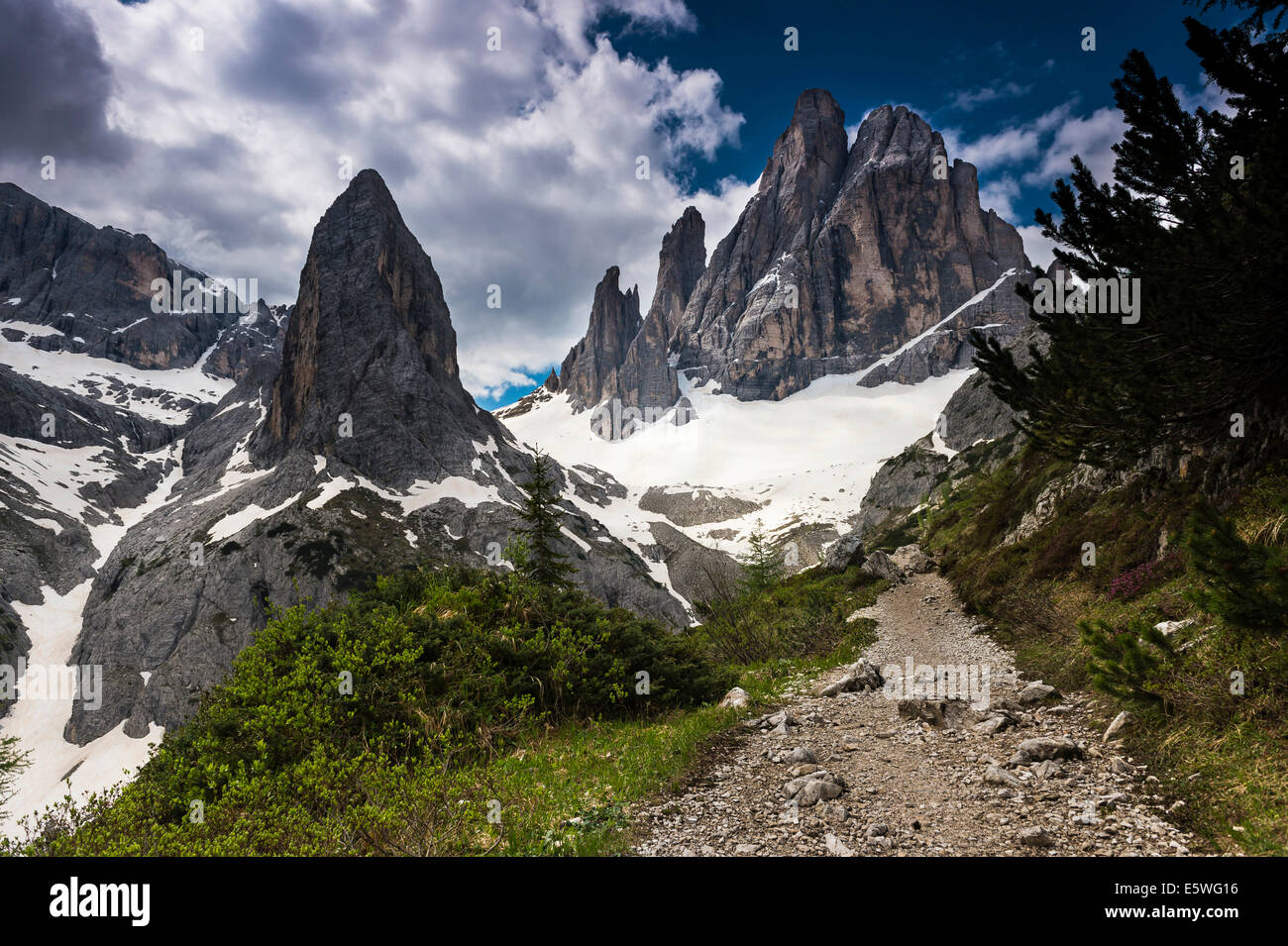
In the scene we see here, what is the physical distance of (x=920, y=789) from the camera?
18.5 feet

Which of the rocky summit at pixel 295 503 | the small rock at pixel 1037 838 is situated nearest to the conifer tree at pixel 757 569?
the small rock at pixel 1037 838

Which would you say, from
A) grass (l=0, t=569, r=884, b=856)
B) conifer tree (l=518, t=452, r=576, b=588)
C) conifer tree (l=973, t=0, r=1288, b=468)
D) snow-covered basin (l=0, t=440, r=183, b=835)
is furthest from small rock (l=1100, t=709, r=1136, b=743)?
snow-covered basin (l=0, t=440, r=183, b=835)

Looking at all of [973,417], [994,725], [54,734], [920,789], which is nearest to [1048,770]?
[920,789]

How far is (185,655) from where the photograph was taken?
7525 centimetres

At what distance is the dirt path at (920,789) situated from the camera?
14.6ft

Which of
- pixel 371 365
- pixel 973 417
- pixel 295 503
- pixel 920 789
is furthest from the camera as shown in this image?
pixel 371 365

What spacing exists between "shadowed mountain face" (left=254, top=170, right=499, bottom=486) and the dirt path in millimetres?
121607

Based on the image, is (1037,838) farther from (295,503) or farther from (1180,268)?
(295,503)

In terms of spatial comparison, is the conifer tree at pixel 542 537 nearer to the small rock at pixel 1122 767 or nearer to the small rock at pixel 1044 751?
the small rock at pixel 1044 751

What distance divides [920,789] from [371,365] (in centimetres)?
14386

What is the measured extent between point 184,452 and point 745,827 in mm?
254323
